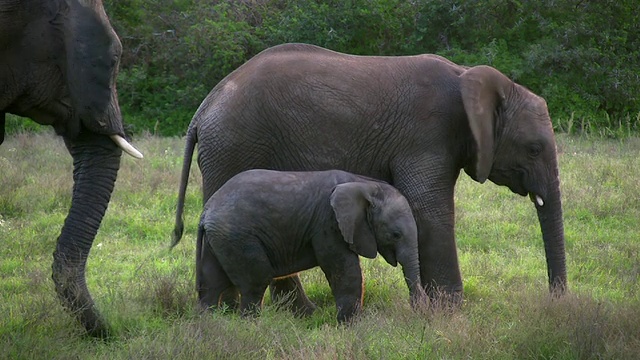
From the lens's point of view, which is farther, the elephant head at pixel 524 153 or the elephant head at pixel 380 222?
the elephant head at pixel 524 153

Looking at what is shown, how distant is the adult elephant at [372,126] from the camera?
20.6 feet

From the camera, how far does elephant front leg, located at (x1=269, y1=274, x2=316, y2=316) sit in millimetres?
6527

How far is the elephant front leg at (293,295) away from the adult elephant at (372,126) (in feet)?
0.14

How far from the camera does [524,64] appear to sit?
18281mm

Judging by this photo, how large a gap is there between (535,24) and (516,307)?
14258 mm

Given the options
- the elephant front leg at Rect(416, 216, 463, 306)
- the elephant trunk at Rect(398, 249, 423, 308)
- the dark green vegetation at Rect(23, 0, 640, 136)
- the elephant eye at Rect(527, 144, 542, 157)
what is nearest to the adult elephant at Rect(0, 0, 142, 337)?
the elephant trunk at Rect(398, 249, 423, 308)

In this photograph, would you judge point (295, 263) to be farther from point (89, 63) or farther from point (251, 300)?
point (89, 63)

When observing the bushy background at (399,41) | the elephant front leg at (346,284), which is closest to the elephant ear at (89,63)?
the elephant front leg at (346,284)

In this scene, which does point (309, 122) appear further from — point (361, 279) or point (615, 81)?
point (615, 81)

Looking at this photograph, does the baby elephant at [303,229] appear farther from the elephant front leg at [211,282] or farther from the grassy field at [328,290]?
the grassy field at [328,290]

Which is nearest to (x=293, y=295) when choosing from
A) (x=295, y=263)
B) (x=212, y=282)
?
(x=295, y=263)

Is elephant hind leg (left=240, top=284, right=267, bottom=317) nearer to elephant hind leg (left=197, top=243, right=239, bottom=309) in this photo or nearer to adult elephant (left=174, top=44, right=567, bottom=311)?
elephant hind leg (left=197, top=243, right=239, bottom=309)

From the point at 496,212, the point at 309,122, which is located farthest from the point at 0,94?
the point at 496,212

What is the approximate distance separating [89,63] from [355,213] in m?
1.81
